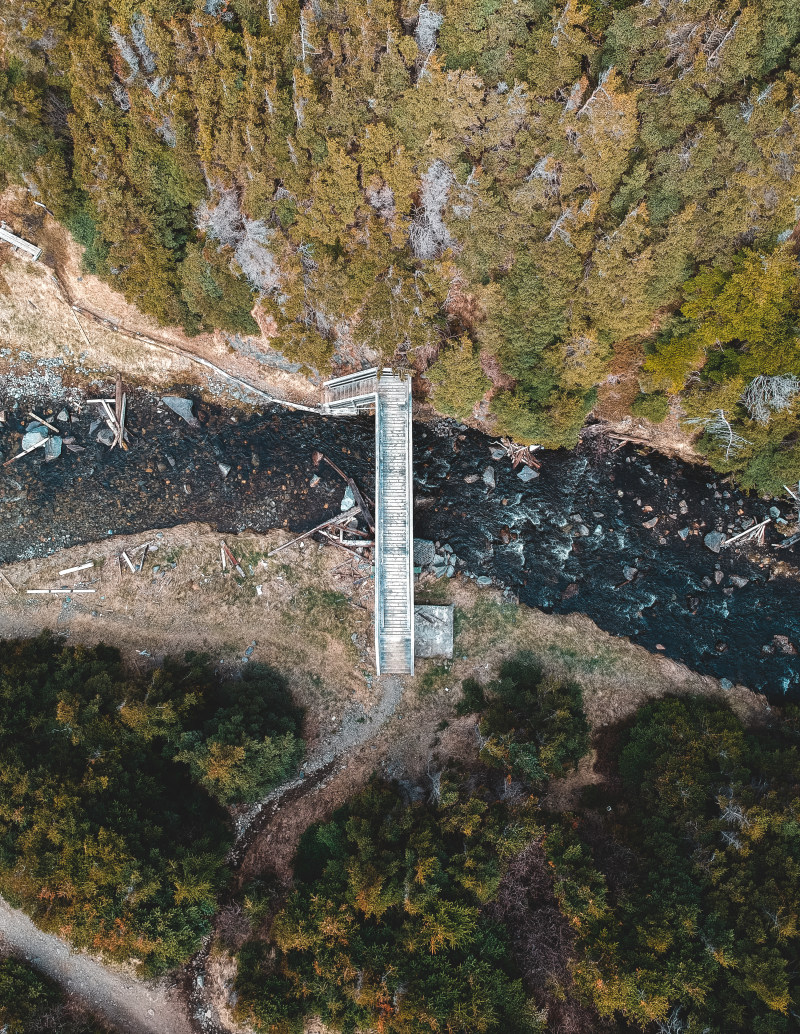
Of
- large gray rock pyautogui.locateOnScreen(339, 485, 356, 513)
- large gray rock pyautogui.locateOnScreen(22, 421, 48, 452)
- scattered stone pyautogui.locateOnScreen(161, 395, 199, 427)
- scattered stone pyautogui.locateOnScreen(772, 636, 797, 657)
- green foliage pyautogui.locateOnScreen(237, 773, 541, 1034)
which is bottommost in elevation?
green foliage pyautogui.locateOnScreen(237, 773, 541, 1034)

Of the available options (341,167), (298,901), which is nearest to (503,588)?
(298,901)

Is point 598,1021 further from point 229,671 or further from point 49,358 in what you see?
point 49,358

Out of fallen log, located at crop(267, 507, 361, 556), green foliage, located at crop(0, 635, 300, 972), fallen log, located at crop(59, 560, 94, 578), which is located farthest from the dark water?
green foliage, located at crop(0, 635, 300, 972)

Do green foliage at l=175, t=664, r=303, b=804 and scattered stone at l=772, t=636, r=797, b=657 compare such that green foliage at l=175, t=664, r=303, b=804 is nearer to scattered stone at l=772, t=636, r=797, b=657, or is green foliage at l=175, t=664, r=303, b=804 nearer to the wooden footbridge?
the wooden footbridge

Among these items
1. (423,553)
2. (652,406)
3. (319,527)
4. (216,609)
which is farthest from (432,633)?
(652,406)

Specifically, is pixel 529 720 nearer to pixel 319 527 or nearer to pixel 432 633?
pixel 432 633
